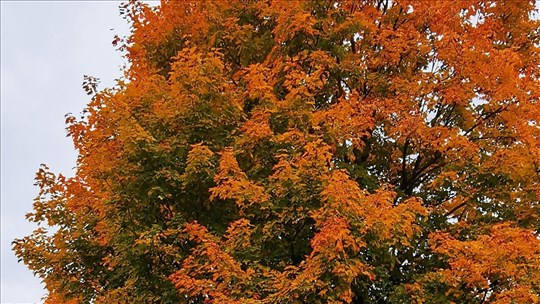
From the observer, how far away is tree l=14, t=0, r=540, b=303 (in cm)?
709

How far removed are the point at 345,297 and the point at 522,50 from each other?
6177 millimetres

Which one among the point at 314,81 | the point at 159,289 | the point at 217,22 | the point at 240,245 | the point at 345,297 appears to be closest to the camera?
the point at 345,297

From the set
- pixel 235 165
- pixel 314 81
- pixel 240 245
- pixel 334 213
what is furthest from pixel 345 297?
pixel 314 81

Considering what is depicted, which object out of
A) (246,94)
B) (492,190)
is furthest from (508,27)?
(246,94)

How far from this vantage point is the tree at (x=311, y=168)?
709 cm

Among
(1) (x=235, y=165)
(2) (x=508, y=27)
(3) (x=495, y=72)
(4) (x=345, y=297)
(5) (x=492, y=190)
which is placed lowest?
(4) (x=345, y=297)

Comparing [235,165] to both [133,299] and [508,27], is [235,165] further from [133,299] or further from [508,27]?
[508,27]

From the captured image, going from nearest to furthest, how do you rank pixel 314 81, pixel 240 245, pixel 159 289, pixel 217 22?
pixel 240 245 → pixel 159 289 → pixel 314 81 → pixel 217 22

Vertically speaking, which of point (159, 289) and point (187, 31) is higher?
point (187, 31)

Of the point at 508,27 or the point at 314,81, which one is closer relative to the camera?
the point at 314,81

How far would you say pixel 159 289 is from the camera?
26.4 feet

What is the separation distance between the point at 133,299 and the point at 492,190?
5.31 meters

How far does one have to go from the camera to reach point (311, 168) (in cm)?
734

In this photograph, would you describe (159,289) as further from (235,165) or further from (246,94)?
(246,94)
